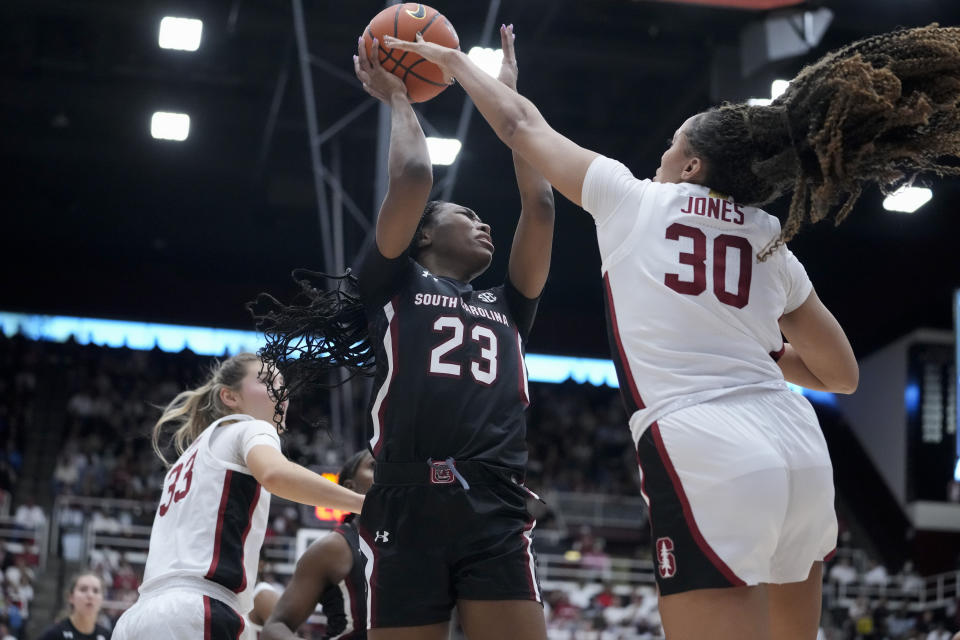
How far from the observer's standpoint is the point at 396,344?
12.6 ft

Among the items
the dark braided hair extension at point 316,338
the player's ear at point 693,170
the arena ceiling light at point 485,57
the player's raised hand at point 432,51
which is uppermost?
the arena ceiling light at point 485,57

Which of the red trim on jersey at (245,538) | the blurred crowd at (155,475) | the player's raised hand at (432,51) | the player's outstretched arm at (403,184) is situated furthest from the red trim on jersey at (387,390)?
the blurred crowd at (155,475)

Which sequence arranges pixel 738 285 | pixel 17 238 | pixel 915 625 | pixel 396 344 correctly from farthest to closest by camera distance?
1. pixel 17 238
2. pixel 915 625
3. pixel 396 344
4. pixel 738 285

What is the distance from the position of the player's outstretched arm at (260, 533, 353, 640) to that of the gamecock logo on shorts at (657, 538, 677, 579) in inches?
86.7

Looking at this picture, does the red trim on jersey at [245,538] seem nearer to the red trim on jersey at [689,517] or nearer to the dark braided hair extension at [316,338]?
the dark braided hair extension at [316,338]

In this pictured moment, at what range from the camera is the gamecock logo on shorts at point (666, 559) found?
9.04ft

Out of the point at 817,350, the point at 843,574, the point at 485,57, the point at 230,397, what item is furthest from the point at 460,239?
the point at 843,574

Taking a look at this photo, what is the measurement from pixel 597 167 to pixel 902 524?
23.1m

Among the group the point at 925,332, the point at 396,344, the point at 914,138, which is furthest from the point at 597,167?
the point at 925,332

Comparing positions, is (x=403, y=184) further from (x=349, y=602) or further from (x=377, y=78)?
(x=349, y=602)

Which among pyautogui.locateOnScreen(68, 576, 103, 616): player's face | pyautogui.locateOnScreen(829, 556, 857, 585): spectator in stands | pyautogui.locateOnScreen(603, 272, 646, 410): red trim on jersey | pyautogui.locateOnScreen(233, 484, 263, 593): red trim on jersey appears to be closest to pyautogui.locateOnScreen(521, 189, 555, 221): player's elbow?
pyautogui.locateOnScreen(603, 272, 646, 410): red trim on jersey

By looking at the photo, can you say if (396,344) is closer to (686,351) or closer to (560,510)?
(686,351)

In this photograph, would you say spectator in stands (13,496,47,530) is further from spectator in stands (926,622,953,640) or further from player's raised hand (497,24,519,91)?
player's raised hand (497,24,519,91)

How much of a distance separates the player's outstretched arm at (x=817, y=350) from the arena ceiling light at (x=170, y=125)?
17412 mm
